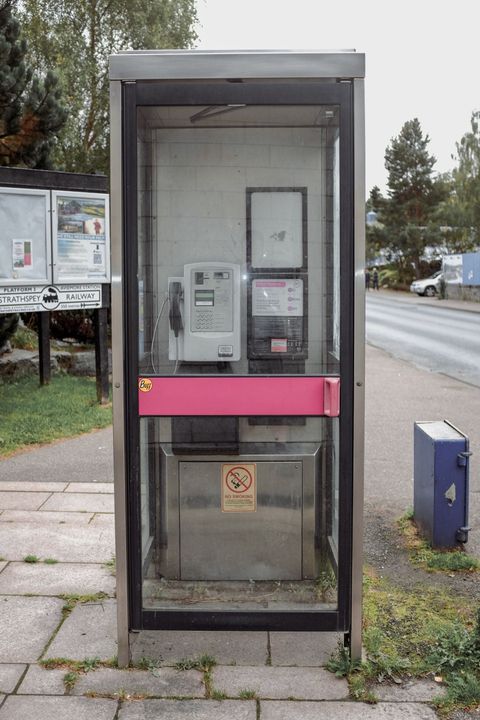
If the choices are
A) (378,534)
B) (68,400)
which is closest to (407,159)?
(68,400)

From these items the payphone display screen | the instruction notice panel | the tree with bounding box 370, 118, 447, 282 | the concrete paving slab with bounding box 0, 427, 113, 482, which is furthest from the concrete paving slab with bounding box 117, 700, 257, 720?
the tree with bounding box 370, 118, 447, 282

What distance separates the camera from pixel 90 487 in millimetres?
6805

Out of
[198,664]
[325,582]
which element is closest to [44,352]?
[325,582]

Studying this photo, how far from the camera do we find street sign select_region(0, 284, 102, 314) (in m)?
9.70

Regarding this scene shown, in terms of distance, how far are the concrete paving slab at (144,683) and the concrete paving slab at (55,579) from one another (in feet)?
3.07

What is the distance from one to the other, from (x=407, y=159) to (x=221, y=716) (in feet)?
216

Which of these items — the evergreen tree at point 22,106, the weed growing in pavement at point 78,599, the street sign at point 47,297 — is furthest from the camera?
the evergreen tree at point 22,106

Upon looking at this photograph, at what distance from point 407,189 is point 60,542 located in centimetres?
6386

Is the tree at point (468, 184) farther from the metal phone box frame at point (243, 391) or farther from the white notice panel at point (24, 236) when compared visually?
the metal phone box frame at point (243, 391)

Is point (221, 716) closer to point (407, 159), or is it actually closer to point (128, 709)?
point (128, 709)

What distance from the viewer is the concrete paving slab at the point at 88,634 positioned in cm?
390

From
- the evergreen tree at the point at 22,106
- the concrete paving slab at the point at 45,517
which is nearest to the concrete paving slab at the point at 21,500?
the concrete paving slab at the point at 45,517

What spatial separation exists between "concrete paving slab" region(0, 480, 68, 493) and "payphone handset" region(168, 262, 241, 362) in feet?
9.78

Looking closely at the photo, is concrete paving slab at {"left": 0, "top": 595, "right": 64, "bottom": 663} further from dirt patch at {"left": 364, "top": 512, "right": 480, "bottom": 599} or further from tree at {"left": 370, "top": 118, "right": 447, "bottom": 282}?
tree at {"left": 370, "top": 118, "right": 447, "bottom": 282}
